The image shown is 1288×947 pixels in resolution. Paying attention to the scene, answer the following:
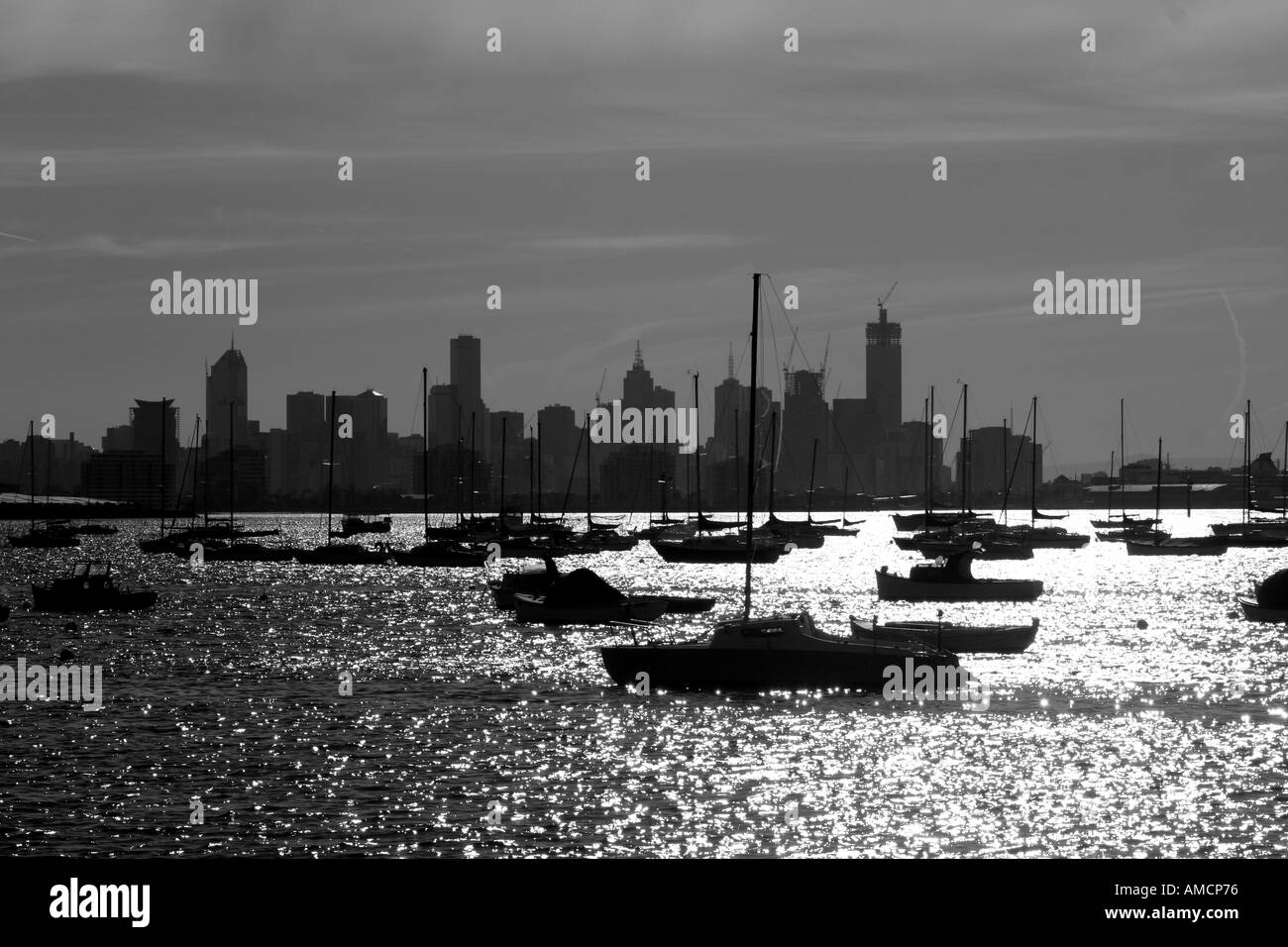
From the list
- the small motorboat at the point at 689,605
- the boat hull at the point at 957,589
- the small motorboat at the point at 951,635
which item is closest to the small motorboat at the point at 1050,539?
the boat hull at the point at 957,589

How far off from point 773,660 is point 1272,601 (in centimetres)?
4358

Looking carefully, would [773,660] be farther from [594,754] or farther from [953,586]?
[953,586]

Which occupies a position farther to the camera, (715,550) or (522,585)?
(715,550)

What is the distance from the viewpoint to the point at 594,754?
38.5 m

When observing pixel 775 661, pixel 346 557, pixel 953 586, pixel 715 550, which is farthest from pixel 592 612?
pixel 346 557

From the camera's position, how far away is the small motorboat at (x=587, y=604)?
72500 mm

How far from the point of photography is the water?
28.9 m

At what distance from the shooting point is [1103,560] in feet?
538

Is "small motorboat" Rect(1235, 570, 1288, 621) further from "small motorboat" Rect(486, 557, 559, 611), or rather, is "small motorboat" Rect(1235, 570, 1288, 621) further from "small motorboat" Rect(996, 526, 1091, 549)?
"small motorboat" Rect(996, 526, 1091, 549)
